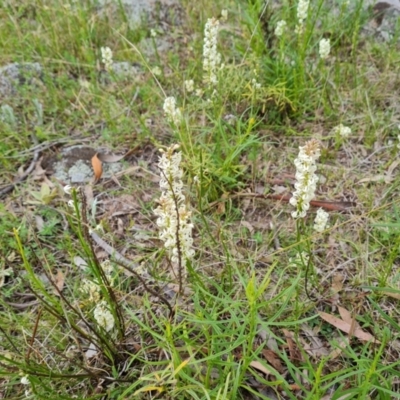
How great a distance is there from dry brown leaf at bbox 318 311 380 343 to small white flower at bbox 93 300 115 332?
2.83ft

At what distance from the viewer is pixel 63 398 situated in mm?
1471

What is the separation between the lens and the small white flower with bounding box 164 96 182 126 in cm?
215

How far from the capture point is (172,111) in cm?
219

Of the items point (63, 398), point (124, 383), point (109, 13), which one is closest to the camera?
point (63, 398)

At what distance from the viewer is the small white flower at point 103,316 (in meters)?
1.63

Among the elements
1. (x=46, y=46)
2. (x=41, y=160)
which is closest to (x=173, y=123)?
(x=41, y=160)

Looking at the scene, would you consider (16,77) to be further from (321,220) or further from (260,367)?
(260,367)

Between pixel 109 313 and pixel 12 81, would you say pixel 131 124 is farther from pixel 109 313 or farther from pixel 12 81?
pixel 109 313

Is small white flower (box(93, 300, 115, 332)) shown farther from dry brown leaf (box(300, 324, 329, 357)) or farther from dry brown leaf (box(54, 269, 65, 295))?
dry brown leaf (box(300, 324, 329, 357))

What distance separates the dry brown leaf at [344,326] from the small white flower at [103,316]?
2.83 feet

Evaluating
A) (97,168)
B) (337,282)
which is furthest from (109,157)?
(337,282)

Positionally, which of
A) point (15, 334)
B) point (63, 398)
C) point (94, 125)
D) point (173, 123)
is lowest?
point (15, 334)

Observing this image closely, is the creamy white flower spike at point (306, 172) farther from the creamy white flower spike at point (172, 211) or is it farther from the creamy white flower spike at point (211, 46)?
the creamy white flower spike at point (211, 46)

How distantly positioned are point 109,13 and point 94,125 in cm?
128
